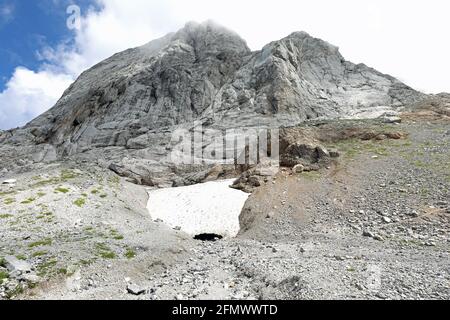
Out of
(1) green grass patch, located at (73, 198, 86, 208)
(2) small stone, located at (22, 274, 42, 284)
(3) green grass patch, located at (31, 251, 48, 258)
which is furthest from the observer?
(1) green grass patch, located at (73, 198, 86, 208)

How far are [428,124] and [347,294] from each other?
43.3 metres

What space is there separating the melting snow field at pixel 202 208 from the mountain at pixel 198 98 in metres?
13.2

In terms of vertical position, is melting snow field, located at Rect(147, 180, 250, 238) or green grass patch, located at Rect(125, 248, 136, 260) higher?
green grass patch, located at Rect(125, 248, 136, 260)

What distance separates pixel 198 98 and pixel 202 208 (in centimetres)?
4967

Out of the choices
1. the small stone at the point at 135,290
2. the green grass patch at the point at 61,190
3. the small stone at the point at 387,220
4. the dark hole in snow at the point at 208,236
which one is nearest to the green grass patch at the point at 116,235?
the dark hole in snow at the point at 208,236

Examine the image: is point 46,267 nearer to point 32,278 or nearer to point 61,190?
point 32,278

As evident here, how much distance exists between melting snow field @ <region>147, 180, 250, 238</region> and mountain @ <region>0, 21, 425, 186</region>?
13242 mm

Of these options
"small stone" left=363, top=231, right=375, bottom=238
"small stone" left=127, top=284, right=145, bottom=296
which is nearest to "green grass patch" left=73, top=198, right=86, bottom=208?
"small stone" left=127, top=284, right=145, bottom=296

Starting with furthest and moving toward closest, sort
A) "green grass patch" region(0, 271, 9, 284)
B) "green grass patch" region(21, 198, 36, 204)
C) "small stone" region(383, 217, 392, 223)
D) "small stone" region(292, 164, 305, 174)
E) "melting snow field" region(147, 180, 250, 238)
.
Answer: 1. "small stone" region(292, 164, 305, 174)
2. "melting snow field" region(147, 180, 250, 238)
3. "green grass patch" region(21, 198, 36, 204)
4. "small stone" region(383, 217, 392, 223)
5. "green grass patch" region(0, 271, 9, 284)

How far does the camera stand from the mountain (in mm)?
67812

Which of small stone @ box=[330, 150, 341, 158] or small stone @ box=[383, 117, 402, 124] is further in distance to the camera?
small stone @ box=[383, 117, 402, 124]

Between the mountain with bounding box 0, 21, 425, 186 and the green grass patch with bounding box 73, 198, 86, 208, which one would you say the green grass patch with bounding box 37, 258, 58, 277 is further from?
the mountain with bounding box 0, 21, 425, 186

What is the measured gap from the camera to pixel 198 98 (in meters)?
81.4

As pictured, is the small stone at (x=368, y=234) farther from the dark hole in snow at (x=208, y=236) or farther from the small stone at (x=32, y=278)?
the small stone at (x=32, y=278)
